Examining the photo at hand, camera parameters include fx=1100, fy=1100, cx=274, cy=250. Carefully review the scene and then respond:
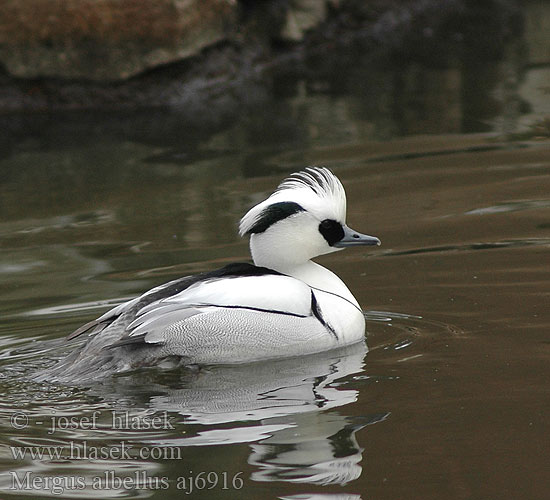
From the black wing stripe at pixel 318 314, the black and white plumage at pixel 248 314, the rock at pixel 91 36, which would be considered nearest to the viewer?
the black and white plumage at pixel 248 314

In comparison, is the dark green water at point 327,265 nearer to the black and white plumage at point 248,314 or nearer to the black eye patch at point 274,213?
the black and white plumage at point 248,314

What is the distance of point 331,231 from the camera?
5664 millimetres

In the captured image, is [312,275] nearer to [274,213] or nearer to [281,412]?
[274,213]

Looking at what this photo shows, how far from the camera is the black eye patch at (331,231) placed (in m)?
5.64

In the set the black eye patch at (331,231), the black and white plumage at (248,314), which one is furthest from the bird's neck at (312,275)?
the black eye patch at (331,231)

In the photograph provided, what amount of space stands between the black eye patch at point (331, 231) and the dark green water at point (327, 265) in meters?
0.48

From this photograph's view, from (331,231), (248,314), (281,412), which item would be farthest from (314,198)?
(281,412)

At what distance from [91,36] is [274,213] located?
648 cm

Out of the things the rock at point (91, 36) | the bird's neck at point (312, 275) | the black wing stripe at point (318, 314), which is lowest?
the black wing stripe at point (318, 314)

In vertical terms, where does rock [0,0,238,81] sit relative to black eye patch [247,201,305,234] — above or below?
above

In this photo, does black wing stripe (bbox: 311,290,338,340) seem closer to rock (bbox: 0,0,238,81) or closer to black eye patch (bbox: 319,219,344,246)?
black eye patch (bbox: 319,219,344,246)

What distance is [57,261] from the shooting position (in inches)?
280

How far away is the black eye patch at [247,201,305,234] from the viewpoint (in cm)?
552

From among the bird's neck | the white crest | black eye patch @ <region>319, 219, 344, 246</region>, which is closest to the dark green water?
the bird's neck
